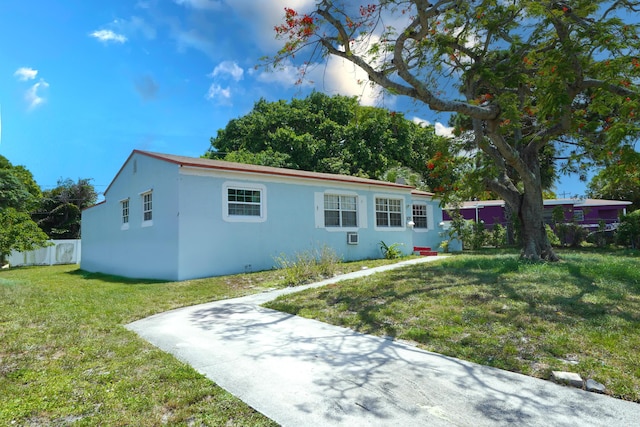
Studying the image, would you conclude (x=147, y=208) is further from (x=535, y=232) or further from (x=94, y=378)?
(x=535, y=232)

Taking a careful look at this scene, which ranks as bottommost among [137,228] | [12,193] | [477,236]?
[477,236]

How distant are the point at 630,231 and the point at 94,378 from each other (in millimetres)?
22529

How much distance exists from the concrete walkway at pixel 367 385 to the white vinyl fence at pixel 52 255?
24233 mm

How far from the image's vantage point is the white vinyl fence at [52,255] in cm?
2400

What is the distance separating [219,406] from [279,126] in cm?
2816

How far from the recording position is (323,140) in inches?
1107

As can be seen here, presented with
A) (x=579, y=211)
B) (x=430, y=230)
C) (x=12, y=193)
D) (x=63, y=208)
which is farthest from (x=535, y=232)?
(x=63, y=208)

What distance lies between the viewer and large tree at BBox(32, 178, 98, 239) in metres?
31.1

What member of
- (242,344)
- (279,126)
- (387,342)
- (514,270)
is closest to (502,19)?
(514,270)

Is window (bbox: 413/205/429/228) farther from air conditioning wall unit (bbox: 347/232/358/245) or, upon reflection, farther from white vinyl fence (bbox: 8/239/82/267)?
white vinyl fence (bbox: 8/239/82/267)

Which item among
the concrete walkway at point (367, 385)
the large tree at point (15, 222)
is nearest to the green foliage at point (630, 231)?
the concrete walkway at point (367, 385)

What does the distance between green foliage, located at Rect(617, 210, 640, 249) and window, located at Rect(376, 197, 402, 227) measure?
11060 mm

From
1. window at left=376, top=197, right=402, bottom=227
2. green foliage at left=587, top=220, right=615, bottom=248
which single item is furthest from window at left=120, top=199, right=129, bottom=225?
green foliage at left=587, top=220, right=615, bottom=248

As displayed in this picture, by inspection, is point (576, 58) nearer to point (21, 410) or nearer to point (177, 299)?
point (177, 299)
